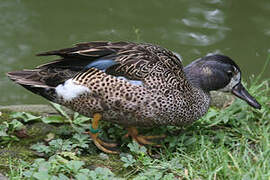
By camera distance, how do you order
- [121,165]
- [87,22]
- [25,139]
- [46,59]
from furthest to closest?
[87,22] < [46,59] < [25,139] < [121,165]

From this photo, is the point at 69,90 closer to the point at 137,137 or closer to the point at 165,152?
the point at 137,137

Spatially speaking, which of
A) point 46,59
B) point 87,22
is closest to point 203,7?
point 87,22

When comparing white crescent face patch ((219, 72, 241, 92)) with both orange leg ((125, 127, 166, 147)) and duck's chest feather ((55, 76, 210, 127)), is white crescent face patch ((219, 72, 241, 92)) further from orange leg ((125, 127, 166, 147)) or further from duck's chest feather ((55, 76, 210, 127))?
orange leg ((125, 127, 166, 147))

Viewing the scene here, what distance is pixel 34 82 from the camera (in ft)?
13.0

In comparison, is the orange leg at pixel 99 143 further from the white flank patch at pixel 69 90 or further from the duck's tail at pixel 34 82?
the duck's tail at pixel 34 82

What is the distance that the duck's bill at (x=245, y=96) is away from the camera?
4.38m

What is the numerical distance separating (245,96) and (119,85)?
1331 millimetres

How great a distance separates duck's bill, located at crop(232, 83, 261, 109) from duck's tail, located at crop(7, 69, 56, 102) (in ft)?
5.57

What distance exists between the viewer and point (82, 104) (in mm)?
3898

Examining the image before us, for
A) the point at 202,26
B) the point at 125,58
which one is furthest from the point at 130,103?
the point at 202,26

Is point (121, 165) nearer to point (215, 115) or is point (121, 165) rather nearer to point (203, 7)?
point (215, 115)

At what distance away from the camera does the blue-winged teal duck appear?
150 inches

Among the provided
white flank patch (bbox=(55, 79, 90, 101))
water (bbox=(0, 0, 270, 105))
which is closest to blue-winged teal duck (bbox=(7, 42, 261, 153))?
white flank patch (bbox=(55, 79, 90, 101))

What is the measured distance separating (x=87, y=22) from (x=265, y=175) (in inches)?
187
